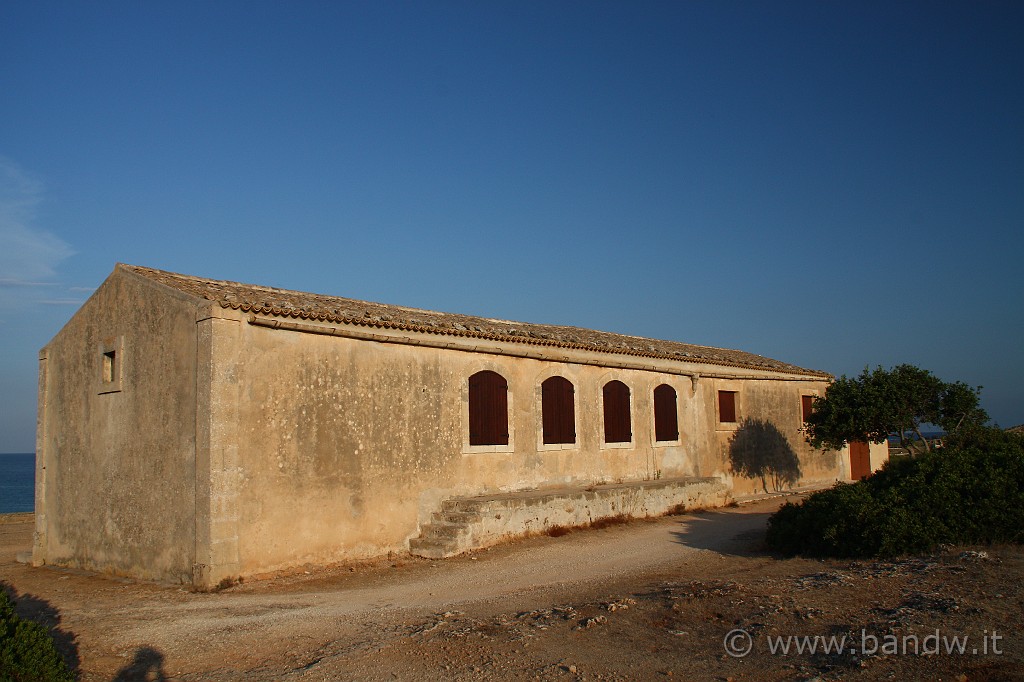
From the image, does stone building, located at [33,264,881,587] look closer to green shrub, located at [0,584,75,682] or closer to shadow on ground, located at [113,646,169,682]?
shadow on ground, located at [113,646,169,682]

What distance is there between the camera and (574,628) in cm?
739

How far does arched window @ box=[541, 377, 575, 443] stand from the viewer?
1590 cm

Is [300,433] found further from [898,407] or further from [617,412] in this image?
[898,407]

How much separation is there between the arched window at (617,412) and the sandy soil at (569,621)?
5.87 metres

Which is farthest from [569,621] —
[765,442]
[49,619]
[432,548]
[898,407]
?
[765,442]

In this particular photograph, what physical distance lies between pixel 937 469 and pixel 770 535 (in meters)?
2.59

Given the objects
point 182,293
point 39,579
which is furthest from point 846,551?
point 39,579

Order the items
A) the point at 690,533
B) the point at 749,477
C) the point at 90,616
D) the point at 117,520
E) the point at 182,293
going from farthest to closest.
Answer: the point at 749,477 < the point at 690,533 < the point at 117,520 < the point at 182,293 < the point at 90,616

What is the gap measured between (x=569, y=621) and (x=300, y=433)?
5.64 meters

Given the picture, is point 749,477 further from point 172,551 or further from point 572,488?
point 172,551

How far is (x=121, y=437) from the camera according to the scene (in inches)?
481

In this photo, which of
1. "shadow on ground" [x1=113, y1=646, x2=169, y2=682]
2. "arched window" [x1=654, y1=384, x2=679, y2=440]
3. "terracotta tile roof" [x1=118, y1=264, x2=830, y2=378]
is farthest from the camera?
"arched window" [x1=654, y1=384, x2=679, y2=440]

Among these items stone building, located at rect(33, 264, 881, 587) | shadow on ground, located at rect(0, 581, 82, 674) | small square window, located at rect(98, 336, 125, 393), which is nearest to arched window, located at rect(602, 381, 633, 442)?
stone building, located at rect(33, 264, 881, 587)

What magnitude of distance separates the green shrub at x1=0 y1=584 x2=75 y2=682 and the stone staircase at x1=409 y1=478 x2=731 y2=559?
721 cm
